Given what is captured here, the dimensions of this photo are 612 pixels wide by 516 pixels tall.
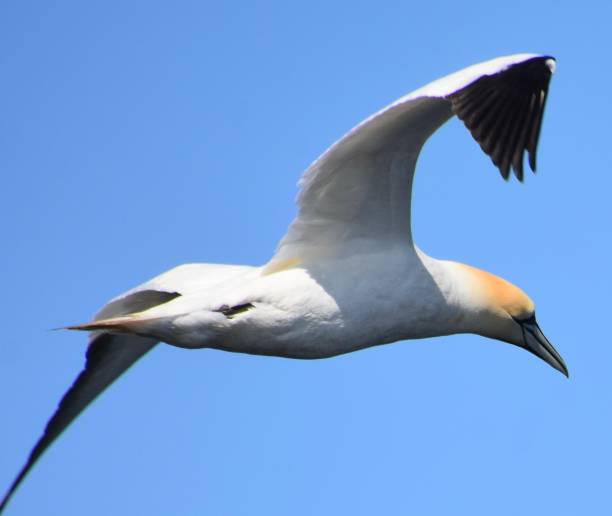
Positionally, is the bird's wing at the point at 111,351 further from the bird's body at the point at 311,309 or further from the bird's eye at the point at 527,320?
the bird's eye at the point at 527,320

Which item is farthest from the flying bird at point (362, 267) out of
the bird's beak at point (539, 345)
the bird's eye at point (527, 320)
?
the bird's beak at point (539, 345)

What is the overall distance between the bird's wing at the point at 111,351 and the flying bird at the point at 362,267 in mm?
74

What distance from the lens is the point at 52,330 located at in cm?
1058

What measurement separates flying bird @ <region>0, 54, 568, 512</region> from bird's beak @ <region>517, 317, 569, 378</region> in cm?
76

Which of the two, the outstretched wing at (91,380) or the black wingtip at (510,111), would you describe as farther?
the outstretched wing at (91,380)

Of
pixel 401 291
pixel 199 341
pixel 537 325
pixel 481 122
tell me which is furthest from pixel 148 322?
pixel 537 325

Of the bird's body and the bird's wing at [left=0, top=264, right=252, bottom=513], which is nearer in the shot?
the bird's body

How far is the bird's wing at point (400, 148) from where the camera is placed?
10.0m

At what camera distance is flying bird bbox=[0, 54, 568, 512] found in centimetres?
1034

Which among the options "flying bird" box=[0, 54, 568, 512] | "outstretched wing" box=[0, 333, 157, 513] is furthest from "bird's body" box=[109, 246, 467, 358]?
"outstretched wing" box=[0, 333, 157, 513]

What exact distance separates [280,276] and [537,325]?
8.58ft

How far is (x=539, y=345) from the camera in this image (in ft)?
41.7

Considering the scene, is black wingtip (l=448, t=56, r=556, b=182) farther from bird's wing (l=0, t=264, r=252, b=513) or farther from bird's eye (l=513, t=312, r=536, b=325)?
bird's wing (l=0, t=264, r=252, b=513)

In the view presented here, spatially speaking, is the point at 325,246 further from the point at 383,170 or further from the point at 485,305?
the point at 485,305
